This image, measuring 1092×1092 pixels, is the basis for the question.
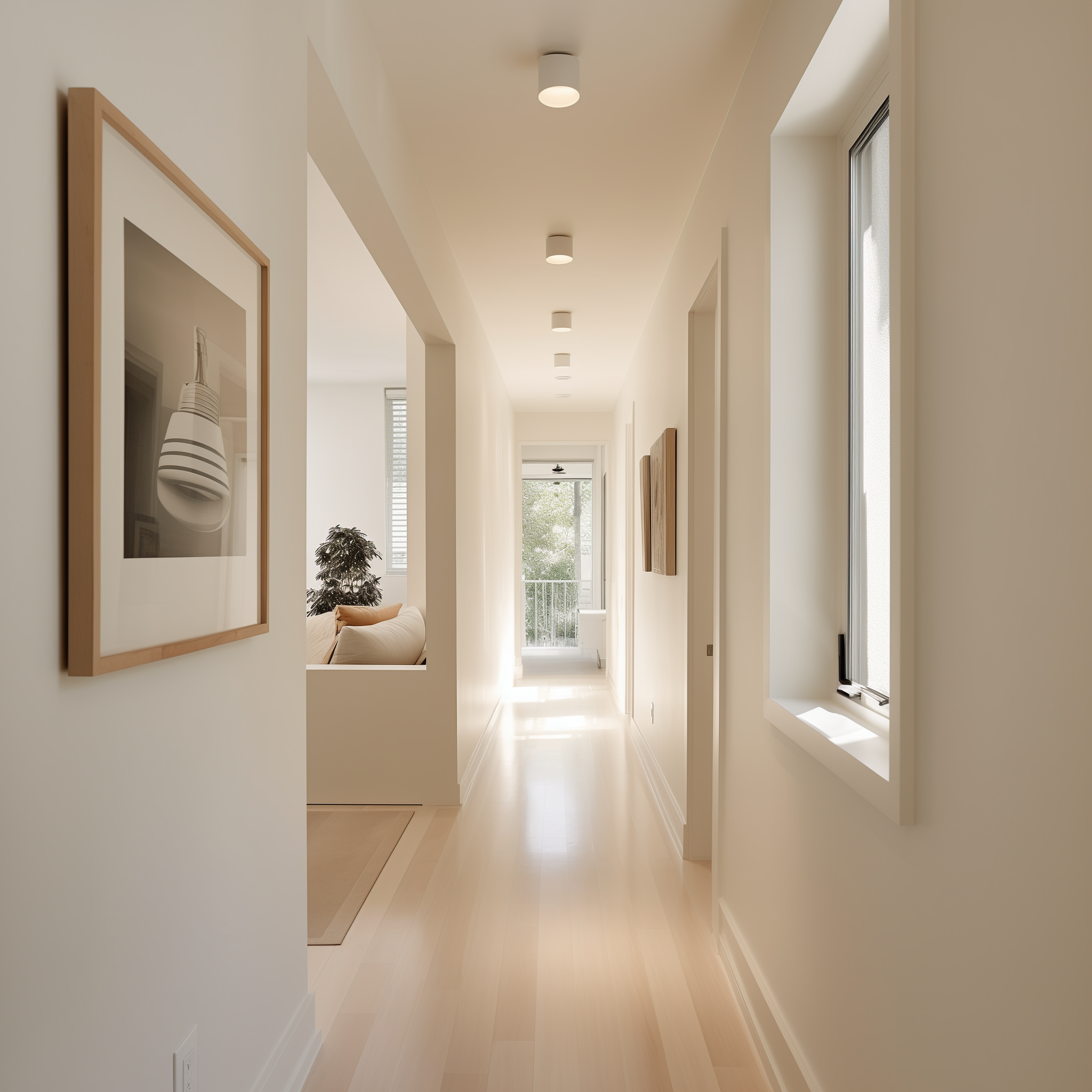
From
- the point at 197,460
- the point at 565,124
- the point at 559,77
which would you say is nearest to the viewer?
the point at 197,460

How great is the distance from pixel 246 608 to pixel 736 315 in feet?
5.52

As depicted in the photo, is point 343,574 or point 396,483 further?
point 396,483

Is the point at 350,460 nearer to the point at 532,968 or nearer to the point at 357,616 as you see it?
the point at 357,616

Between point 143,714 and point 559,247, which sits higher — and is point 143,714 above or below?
below

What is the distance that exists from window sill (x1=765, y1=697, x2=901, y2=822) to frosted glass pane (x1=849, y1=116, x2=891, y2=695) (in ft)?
0.28

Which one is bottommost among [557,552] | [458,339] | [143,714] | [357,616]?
[357,616]

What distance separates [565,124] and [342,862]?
9.21 ft

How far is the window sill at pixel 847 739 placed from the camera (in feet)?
4.30

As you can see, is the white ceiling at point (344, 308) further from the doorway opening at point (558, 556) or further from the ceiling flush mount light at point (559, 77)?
the doorway opening at point (558, 556)

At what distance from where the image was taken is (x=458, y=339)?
421 centimetres

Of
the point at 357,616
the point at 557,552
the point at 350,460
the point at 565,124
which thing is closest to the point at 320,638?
the point at 357,616

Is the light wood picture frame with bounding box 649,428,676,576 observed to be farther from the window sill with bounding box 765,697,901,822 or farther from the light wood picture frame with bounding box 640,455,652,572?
the window sill with bounding box 765,697,901,822

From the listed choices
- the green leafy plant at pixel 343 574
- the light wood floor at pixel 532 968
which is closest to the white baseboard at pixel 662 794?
the light wood floor at pixel 532 968

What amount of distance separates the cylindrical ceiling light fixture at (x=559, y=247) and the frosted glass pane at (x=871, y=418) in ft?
6.06
